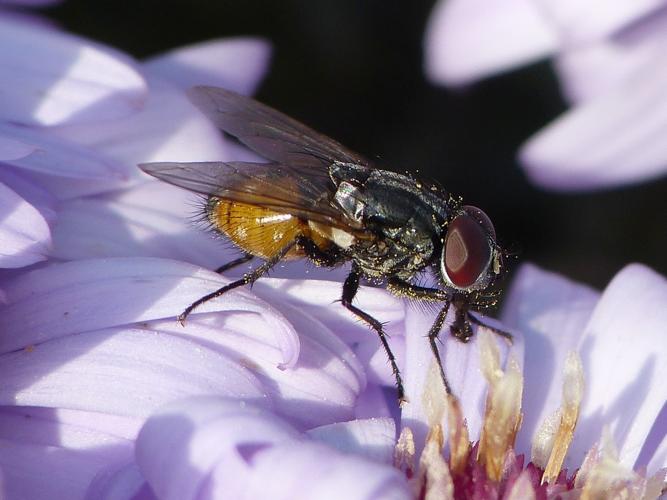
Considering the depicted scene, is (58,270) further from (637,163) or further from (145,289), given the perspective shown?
(637,163)

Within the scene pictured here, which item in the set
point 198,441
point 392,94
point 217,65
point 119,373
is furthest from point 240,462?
point 392,94

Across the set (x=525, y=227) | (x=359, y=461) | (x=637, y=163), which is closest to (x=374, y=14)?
(x=525, y=227)

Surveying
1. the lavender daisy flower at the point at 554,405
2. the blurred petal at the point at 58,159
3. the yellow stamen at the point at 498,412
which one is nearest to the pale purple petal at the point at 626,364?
the lavender daisy flower at the point at 554,405

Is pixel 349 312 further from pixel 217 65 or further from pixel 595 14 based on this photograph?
pixel 595 14

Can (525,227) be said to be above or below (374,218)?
below

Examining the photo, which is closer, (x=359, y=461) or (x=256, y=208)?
(x=359, y=461)

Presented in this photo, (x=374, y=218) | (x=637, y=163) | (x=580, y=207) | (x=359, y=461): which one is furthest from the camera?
(x=580, y=207)

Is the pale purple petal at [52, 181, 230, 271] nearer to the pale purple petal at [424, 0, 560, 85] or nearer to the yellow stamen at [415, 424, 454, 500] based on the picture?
the yellow stamen at [415, 424, 454, 500]

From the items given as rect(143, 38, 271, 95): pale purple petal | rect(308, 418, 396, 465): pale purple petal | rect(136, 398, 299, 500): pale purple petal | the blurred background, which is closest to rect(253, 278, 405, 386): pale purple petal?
rect(308, 418, 396, 465): pale purple petal

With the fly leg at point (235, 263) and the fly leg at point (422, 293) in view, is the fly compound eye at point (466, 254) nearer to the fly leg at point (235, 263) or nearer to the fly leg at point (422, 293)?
the fly leg at point (422, 293)
